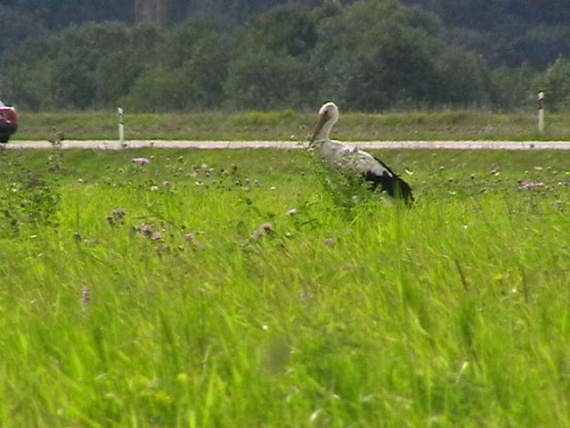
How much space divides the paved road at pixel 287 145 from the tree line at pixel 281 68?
15.3 m

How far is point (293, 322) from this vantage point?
453cm

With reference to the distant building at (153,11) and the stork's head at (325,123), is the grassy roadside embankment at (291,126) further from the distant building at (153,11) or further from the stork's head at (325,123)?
the distant building at (153,11)

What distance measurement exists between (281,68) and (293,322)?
41.2m

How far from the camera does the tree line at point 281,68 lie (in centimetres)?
4406

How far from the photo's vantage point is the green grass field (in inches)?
144

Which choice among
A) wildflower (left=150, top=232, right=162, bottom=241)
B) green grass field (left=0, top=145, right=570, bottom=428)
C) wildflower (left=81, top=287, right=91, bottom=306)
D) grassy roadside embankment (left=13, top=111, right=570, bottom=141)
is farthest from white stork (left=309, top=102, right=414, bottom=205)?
grassy roadside embankment (left=13, top=111, right=570, bottom=141)

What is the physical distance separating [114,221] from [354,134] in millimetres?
20688

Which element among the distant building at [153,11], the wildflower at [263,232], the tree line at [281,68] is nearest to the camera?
the wildflower at [263,232]

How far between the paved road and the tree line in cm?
1527

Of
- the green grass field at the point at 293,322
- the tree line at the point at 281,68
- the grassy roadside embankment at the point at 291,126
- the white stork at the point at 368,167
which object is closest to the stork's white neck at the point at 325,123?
the white stork at the point at 368,167

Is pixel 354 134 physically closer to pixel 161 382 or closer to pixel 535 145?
pixel 535 145

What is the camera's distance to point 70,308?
17.2ft

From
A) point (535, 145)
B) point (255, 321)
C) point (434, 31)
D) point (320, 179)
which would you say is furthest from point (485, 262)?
point (434, 31)

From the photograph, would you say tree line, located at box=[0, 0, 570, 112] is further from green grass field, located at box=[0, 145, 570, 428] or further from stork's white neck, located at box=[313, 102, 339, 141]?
green grass field, located at box=[0, 145, 570, 428]
